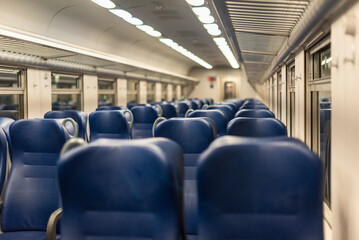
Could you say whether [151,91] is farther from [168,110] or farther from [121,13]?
[121,13]

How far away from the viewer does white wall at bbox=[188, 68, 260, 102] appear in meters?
26.3

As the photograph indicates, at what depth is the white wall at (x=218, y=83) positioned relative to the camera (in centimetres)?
2630

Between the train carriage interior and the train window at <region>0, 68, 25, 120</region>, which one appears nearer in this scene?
the train carriage interior

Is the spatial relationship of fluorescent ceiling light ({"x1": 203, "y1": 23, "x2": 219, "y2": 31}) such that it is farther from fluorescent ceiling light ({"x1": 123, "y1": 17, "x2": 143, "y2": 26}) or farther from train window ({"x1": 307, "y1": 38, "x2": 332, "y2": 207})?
train window ({"x1": 307, "y1": 38, "x2": 332, "y2": 207})

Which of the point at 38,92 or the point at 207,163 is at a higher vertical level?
the point at 38,92

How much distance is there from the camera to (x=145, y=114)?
277 inches

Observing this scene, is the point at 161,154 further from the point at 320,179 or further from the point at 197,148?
the point at 197,148

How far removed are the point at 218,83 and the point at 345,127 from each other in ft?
79.1

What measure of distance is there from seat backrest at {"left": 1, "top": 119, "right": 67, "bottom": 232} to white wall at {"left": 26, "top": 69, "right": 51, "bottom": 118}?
204 inches

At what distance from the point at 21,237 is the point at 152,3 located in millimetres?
6261

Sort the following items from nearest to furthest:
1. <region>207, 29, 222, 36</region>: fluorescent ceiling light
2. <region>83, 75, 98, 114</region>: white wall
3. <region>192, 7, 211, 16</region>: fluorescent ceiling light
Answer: <region>192, 7, 211, 16</region>: fluorescent ceiling light → <region>207, 29, 222, 36</region>: fluorescent ceiling light → <region>83, 75, 98, 114</region>: white wall

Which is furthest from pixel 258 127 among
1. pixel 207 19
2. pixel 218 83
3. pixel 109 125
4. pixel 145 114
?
pixel 218 83

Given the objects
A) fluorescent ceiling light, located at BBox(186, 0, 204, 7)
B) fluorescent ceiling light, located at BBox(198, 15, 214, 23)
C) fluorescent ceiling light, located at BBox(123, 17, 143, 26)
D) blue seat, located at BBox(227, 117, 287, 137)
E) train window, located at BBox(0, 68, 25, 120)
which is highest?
fluorescent ceiling light, located at BBox(123, 17, 143, 26)

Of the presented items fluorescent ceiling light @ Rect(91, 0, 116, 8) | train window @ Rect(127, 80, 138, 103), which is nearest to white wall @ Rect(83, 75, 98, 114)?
train window @ Rect(127, 80, 138, 103)
